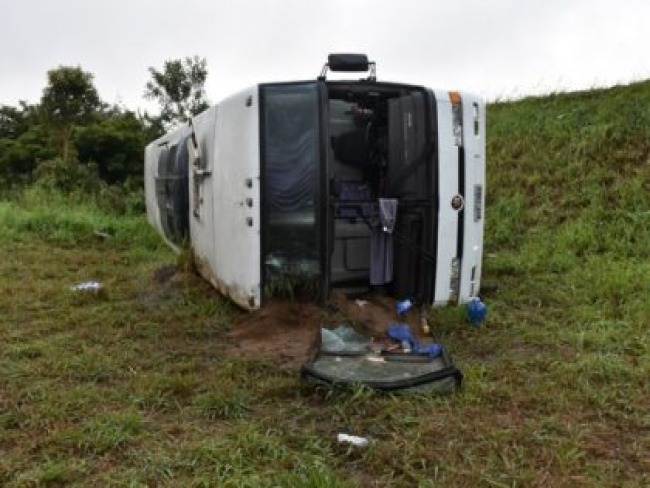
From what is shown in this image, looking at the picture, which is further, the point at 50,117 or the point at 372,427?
the point at 50,117

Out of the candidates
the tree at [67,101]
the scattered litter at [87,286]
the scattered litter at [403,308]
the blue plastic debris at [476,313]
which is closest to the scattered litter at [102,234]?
the scattered litter at [87,286]

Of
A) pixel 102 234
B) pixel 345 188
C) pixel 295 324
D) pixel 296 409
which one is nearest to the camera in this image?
pixel 296 409

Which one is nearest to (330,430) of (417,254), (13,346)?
(417,254)

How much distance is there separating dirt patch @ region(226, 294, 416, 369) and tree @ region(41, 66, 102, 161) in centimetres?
1763

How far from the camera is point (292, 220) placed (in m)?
4.49

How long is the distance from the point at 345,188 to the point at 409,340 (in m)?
1.61

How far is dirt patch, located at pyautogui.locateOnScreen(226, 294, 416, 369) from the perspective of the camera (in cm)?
423

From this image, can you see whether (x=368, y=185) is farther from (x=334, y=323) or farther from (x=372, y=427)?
(x=372, y=427)

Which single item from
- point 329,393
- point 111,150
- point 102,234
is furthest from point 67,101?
point 329,393

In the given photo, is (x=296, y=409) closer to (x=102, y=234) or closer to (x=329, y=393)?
(x=329, y=393)

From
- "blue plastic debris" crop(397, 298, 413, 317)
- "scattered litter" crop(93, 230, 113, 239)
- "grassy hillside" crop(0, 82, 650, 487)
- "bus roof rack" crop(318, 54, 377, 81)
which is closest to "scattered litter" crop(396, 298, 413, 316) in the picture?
"blue plastic debris" crop(397, 298, 413, 317)

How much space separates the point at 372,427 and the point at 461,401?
54 centimetres

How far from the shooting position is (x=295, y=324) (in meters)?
4.52

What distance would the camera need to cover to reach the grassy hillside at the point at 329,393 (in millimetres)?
2643
